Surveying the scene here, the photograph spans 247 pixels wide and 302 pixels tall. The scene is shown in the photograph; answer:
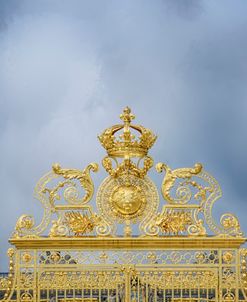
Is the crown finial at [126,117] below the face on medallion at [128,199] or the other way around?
the other way around

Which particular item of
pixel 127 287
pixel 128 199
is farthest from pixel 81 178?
pixel 127 287

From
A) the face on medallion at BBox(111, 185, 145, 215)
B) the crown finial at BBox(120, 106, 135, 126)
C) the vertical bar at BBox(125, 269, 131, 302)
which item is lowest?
the vertical bar at BBox(125, 269, 131, 302)

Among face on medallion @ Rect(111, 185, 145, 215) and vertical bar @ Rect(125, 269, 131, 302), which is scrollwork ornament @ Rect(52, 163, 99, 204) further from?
vertical bar @ Rect(125, 269, 131, 302)

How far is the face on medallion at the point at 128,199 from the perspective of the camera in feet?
29.9

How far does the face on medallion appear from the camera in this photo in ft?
29.9

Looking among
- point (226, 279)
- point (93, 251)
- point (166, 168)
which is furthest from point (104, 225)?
point (226, 279)

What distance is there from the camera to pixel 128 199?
9.11 m

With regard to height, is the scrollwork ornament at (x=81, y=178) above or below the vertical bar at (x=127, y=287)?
above

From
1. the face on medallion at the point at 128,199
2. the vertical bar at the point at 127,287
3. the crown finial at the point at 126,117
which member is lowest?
the vertical bar at the point at 127,287

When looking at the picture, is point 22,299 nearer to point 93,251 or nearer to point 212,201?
point 93,251

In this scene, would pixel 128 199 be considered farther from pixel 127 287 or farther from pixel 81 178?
pixel 127 287

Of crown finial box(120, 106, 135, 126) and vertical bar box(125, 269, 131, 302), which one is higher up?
crown finial box(120, 106, 135, 126)

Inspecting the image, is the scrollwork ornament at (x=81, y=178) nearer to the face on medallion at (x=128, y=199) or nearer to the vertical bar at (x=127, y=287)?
the face on medallion at (x=128, y=199)

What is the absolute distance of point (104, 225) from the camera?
359 inches
